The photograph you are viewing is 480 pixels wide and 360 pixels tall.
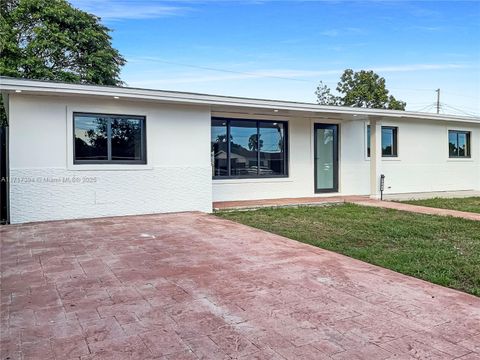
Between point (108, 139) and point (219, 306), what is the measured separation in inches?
229

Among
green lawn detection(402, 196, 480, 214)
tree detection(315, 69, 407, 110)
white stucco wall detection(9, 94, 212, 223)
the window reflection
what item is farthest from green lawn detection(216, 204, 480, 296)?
tree detection(315, 69, 407, 110)

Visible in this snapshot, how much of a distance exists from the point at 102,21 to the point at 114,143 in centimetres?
1451

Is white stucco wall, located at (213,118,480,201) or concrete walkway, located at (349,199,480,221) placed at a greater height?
white stucco wall, located at (213,118,480,201)

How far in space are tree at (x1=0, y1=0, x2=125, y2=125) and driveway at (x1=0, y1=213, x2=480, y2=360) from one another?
44.9 ft

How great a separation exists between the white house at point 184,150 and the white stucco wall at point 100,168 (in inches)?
0.8

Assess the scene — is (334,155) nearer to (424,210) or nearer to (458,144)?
(424,210)

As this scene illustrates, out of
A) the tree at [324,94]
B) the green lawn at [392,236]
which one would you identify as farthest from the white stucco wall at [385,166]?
the tree at [324,94]

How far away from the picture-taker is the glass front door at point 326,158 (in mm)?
11793

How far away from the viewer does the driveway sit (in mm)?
2430

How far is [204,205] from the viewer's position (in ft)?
29.6

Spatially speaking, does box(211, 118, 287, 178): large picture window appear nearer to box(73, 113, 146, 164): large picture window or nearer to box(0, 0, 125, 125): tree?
box(73, 113, 146, 164): large picture window

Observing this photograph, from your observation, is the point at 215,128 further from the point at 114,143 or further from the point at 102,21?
the point at 102,21

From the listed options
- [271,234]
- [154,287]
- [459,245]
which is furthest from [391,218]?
[154,287]

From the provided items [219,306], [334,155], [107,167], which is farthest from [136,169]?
[334,155]
